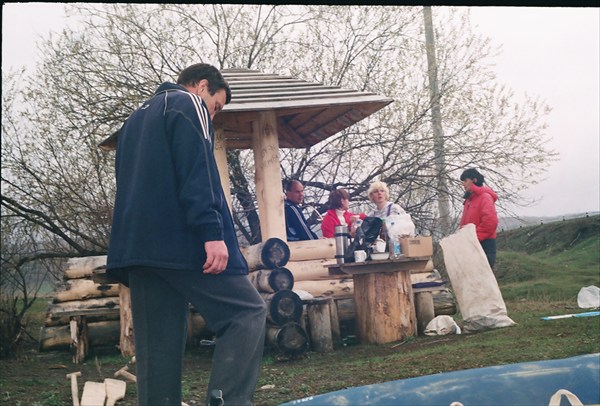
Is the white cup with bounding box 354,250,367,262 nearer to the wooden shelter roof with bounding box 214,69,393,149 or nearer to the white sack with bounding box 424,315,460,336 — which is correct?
the white sack with bounding box 424,315,460,336

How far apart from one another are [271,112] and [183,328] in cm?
388

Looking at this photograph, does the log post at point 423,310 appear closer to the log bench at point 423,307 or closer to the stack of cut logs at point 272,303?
the log bench at point 423,307

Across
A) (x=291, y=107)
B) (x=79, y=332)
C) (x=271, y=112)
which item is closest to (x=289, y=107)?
(x=291, y=107)

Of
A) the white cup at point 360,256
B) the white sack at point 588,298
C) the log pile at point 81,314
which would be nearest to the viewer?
the white cup at point 360,256

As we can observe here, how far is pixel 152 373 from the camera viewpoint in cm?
258

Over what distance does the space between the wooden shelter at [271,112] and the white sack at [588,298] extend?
3.16m

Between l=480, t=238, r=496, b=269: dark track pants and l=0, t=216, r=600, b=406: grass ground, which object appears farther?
l=480, t=238, r=496, b=269: dark track pants

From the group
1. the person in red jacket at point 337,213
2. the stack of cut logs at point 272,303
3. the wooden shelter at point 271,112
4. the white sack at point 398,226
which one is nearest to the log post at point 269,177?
the wooden shelter at point 271,112

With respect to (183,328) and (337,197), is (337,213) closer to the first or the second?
(337,197)

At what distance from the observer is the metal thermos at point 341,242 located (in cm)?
596

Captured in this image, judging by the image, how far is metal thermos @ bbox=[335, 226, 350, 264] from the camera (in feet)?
19.6

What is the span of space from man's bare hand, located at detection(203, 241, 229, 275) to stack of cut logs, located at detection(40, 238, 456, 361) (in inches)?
120

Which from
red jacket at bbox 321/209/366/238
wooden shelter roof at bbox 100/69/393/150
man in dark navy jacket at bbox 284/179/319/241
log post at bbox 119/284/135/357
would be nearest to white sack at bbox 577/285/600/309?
red jacket at bbox 321/209/366/238

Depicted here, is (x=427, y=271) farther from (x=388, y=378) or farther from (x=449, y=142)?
(x=388, y=378)
